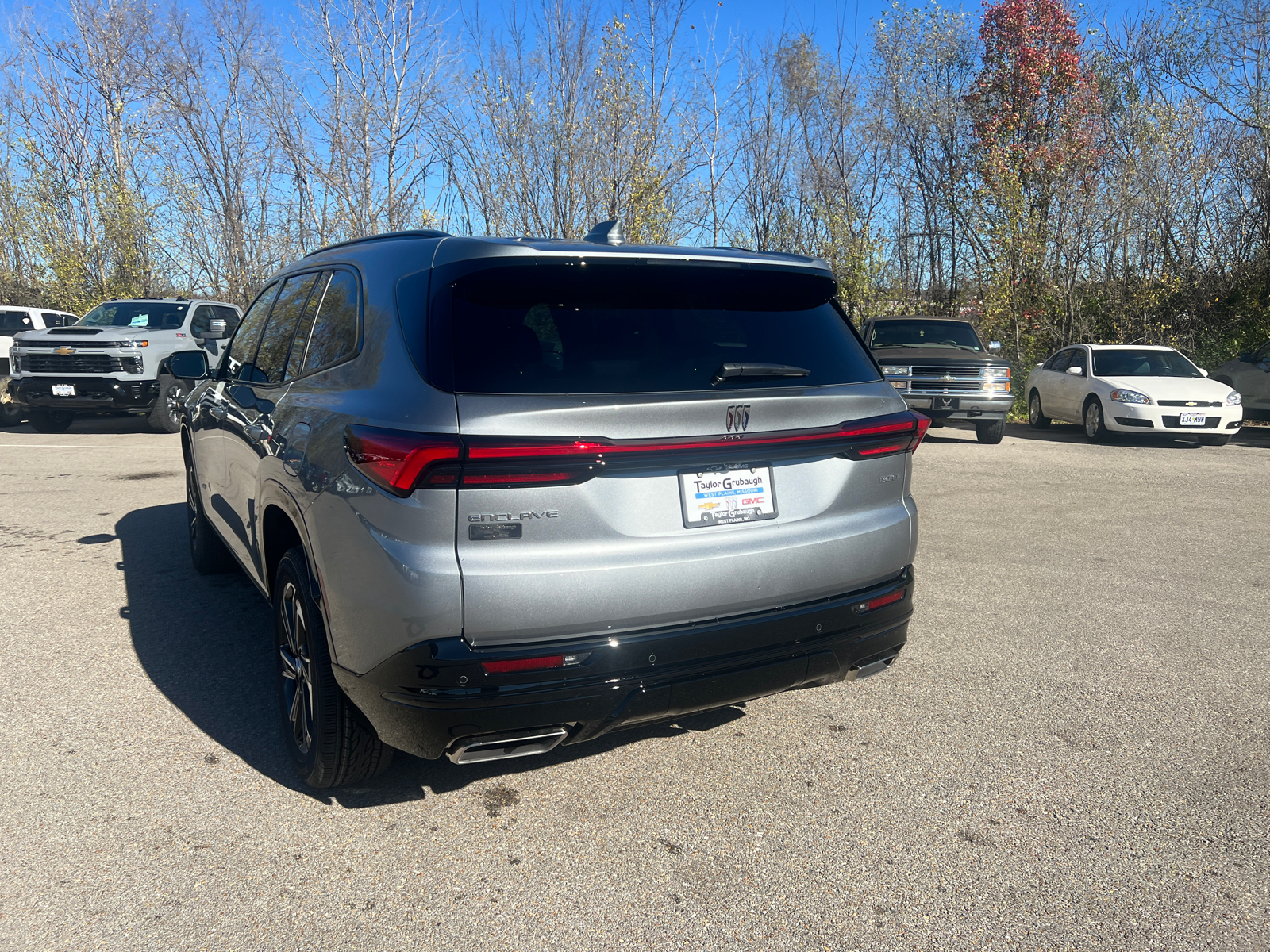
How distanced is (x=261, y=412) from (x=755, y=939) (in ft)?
8.85

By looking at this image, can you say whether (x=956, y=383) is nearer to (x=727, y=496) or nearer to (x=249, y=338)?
(x=249, y=338)

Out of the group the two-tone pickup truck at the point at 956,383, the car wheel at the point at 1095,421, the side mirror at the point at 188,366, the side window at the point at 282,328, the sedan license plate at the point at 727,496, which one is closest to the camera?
the sedan license plate at the point at 727,496

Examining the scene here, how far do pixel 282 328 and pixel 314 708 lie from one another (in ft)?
5.88

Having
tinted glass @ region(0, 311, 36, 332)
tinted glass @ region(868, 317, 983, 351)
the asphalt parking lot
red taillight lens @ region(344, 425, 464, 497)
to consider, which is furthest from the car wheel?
tinted glass @ region(0, 311, 36, 332)

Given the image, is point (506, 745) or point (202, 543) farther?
point (202, 543)

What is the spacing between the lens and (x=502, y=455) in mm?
2518

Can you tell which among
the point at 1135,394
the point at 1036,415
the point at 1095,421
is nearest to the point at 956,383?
the point at 1095,421

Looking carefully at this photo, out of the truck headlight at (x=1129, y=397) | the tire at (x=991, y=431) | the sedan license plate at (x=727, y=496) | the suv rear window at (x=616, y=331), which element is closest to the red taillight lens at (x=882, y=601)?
the sedan license plate at (x=727, y=496)

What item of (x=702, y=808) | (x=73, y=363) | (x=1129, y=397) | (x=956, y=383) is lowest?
(x=702, y=808)

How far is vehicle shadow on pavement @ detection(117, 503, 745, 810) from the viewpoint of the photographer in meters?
3.36

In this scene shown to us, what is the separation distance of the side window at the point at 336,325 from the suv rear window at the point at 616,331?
1.74ft

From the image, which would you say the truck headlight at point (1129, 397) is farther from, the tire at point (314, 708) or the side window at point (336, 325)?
the tire at point (314, 708)

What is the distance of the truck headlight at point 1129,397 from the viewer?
1413 centimetres

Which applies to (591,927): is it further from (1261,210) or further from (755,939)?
(1261,210)
